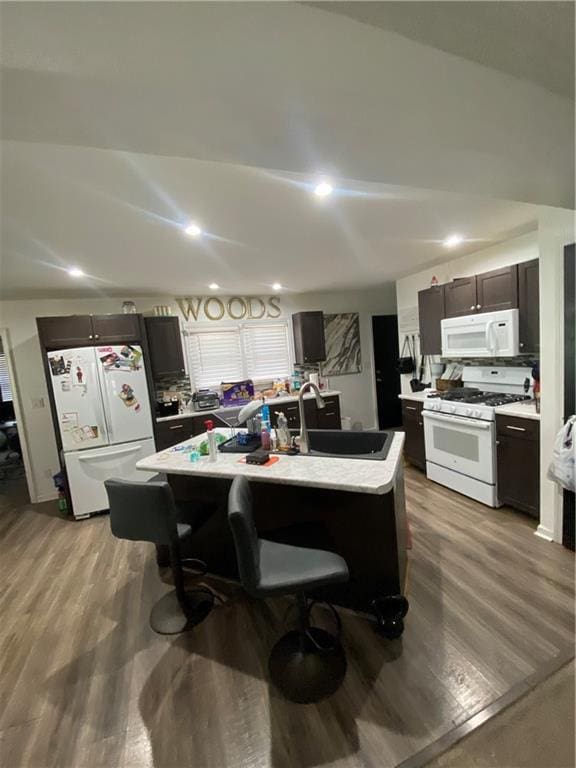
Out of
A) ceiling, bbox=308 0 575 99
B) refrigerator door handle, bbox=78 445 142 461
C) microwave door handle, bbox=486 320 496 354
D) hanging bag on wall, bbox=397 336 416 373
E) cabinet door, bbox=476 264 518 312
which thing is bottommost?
refrigerator door handle, bbox=78 445 142 461

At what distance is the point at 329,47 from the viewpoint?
33.5 inches

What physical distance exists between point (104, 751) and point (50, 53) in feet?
7.75

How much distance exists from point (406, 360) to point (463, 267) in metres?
1.33

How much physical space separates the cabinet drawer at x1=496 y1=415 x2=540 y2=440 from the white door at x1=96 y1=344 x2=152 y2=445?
137 inches

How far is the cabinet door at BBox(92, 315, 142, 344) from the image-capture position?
3508mm

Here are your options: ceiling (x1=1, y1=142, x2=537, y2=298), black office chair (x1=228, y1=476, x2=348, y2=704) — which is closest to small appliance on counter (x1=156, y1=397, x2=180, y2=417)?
ceiling (x1=1, y1=142, x2=537, y2=298)

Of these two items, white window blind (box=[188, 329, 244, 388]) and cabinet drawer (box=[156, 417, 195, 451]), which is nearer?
cabinet drawer (box=[156, 417, 195, 451])

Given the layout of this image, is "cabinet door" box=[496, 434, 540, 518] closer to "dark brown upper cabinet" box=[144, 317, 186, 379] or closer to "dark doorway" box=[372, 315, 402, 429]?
"dark doorway" box=[372, 315, 402, 429]

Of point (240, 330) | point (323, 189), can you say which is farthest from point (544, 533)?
Result: point (240, 330)

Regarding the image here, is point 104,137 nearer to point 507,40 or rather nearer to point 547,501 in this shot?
point 507,40

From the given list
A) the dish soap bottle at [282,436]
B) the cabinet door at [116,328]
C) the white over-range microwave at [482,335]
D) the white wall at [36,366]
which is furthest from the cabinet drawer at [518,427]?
the white wall at [36,366]

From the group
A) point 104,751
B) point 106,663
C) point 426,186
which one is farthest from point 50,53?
point 106,663

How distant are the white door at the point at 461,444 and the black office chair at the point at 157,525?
2473 mm

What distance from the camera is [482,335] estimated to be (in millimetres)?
3115
